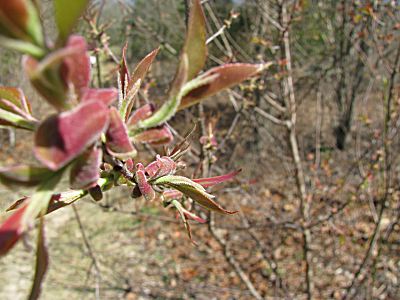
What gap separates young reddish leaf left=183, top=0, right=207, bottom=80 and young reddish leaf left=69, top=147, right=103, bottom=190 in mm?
107

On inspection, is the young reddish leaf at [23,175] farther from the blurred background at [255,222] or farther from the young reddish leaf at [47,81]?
the blurred background at [255,222]

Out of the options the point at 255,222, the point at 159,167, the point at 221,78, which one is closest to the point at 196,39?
the point at 221,78

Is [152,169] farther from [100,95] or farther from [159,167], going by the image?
[100,95]

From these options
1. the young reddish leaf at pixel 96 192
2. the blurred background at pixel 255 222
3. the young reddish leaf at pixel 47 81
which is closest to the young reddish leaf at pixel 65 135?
the young reddish leaf at pixel 47 81

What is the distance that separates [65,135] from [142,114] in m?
0.10

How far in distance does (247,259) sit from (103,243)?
1583mm

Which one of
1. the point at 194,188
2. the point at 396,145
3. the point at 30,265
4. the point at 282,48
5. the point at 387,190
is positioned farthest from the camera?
the point at 30,265

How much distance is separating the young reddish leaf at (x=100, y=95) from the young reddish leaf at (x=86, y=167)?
40mm

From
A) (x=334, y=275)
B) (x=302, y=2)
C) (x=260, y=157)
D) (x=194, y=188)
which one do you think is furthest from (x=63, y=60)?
(x=260, y=157)

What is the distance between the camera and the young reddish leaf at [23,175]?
1.00ft

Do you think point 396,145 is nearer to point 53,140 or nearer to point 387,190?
point 387,190

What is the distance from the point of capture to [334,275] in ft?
11.1

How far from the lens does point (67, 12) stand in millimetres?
258

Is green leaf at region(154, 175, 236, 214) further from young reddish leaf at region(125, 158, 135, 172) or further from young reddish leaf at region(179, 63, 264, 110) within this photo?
young reddish leaf at region(179, 63, 264, 110)
